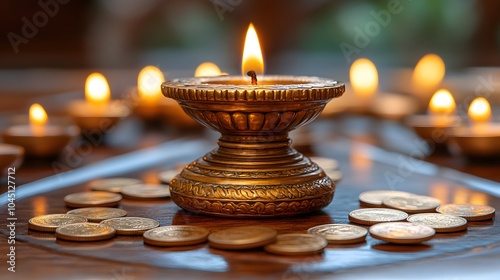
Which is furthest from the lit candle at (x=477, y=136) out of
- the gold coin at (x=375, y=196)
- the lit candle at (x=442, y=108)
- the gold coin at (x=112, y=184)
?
the gold coin at (x=112, y=184)

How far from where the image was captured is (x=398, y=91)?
112 inches

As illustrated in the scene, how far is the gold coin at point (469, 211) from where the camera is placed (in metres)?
1.04

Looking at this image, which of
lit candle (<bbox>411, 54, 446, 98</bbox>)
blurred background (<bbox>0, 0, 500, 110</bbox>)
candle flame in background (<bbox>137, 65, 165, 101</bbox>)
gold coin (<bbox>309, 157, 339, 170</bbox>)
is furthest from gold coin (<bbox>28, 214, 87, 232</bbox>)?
blurred background (<bbox>0, 0, 500, 110</bbox>)

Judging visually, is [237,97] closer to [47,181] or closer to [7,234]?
[7,234]

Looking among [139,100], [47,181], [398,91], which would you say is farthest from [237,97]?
[398,91]

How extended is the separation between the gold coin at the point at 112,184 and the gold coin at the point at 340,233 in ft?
1.27

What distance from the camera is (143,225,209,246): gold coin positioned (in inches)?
35.9

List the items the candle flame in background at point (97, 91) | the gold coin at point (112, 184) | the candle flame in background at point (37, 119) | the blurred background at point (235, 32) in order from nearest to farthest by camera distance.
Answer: the gold coin at point (112, 184) → the candle flame in background at point (37, 119) → the candle flame in background at point (97, 91) → the blurred background at point (235, 32)

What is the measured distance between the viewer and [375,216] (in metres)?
1.04

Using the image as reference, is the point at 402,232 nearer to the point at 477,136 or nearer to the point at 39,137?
the point at 477,136

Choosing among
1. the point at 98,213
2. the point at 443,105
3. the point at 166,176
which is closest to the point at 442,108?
the point at 443,105

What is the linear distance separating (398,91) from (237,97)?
192cm

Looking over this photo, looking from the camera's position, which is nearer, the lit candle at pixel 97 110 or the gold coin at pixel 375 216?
the gold coin at pixel 375 216

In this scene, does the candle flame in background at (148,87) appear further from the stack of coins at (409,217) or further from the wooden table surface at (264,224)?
the stack of coins at (409,217)
